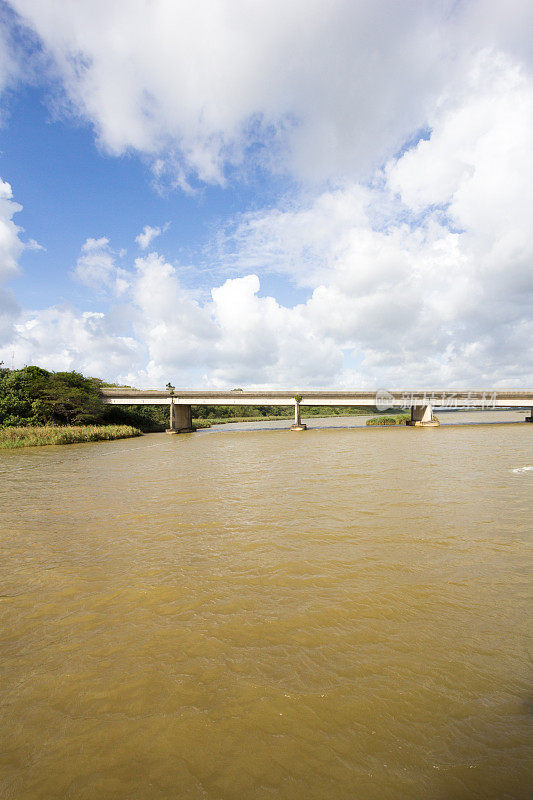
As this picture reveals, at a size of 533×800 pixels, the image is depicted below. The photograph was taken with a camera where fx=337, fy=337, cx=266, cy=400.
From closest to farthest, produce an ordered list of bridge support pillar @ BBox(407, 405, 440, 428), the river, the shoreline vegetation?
the river → the shoreline vegetation → bridge support pillar @ BBox(407, 405, 440, 428)

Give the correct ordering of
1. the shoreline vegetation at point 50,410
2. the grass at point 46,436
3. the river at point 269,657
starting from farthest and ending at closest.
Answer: the shoreline vegetation at point 50,410 < the grass at point 46,436 < the river at point 269,657

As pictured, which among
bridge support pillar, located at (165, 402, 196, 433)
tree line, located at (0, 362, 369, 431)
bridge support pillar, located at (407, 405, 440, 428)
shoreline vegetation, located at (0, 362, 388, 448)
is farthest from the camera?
bridge support pillar, located at (407, 405, 440, 428)

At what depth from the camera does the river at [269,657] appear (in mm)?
2592

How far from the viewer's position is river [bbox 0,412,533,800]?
2.59 meters

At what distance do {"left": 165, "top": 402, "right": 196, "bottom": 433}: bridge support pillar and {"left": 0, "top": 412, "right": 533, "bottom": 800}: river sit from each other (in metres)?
43.6

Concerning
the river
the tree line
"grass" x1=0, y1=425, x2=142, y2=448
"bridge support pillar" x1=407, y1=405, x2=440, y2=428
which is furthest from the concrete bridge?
the river

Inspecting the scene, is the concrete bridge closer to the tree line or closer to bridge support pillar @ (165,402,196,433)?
bridge support pillar @ (165,402,196,433)

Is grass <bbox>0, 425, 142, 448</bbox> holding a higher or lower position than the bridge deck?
lower

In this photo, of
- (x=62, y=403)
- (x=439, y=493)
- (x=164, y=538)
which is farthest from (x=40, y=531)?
(x=62, y=403)

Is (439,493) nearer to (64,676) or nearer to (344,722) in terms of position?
(344,722)

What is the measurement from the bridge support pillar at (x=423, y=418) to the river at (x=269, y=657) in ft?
165

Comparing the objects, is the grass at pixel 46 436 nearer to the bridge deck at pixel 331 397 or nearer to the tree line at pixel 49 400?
the tree line at pixel 49 400

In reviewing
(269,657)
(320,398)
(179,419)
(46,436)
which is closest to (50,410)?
(46,436)

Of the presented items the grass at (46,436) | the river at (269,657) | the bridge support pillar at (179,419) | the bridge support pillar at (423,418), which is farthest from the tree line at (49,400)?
the bridge support pillar at (423,418)
